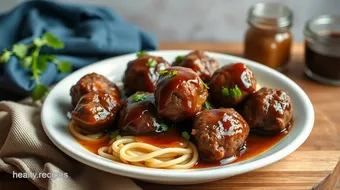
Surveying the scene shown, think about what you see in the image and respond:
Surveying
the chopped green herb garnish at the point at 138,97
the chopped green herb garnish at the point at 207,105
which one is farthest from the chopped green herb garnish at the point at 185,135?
the chopped green herb garnish at the point at 138,97

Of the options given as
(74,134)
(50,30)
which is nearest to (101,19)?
(50,30)

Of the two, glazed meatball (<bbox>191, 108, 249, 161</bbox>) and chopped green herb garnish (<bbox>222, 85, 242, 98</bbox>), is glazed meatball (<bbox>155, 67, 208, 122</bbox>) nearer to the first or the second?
glazed meatball (<bbox>191, 108, 249, 161</bbox>)

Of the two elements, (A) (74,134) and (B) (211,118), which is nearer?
(B) (211,118)

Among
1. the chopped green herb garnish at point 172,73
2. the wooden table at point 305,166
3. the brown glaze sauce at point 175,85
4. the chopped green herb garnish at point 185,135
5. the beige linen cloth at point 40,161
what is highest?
the chopped green herb garnish at point 172,73

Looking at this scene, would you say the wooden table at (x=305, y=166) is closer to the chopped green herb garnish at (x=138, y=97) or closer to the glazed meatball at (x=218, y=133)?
the glazed meatball at (x=218, y=133)

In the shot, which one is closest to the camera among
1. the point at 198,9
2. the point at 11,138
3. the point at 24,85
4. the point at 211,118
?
the point at 211,118

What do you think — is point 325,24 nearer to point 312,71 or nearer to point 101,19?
point 312,71
